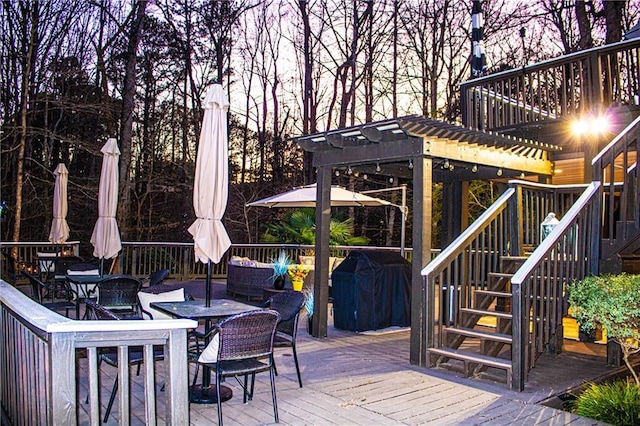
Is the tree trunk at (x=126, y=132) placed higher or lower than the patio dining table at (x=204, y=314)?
higher

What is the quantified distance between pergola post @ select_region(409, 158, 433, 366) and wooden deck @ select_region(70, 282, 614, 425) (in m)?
0.26

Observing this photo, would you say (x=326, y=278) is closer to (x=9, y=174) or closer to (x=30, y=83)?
(x=30, y=83)

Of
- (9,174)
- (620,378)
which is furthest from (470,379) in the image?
(9,174)

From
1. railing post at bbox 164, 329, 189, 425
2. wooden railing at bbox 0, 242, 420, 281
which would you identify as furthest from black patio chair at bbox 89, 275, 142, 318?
wooden railing at bbox 0, 242, 420, 281

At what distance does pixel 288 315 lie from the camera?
4.65m

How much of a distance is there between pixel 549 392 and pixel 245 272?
5746 mm

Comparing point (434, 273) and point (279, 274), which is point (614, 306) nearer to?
point (434, 273)

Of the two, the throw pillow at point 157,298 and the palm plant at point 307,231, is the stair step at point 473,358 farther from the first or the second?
the palm plant at point 307,231

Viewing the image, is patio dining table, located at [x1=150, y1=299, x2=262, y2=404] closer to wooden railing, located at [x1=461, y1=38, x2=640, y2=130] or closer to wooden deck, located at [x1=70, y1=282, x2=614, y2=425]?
wooden deck, located at [x1=70, y1=282, x2=614, y2=425]

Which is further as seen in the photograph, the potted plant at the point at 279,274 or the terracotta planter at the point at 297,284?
the terracotta planter at the point at 297,284

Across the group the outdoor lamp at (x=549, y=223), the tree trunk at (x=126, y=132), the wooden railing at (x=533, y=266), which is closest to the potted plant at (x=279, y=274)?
the wooden railing at (x=533, y=266)

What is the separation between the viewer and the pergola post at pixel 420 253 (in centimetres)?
538

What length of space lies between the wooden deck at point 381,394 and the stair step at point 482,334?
15.9 inches

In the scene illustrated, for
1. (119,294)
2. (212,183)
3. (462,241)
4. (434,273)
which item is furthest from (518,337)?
(119,294)
